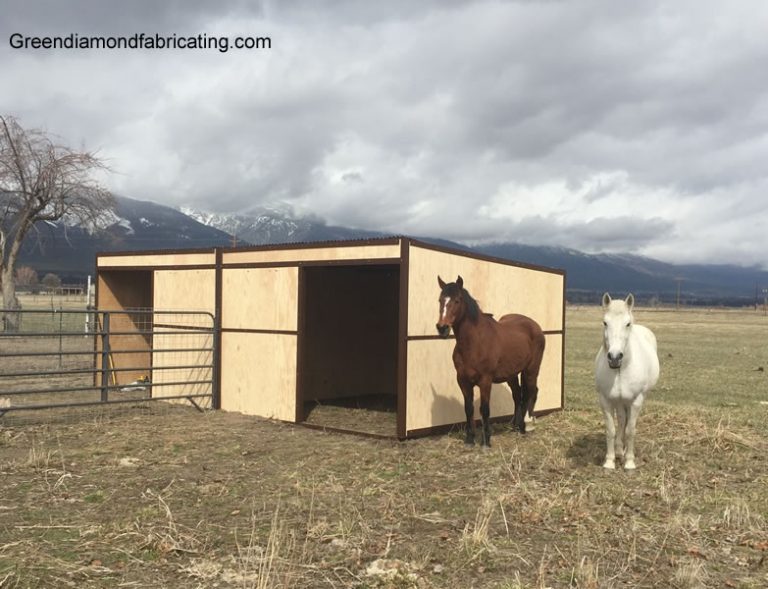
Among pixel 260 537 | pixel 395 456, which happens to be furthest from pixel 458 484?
pixel 260 537

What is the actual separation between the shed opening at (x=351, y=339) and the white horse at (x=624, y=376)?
4643mm

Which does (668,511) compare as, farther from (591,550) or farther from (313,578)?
(313,578)

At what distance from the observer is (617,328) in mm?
6473

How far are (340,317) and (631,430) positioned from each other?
7.10 meters

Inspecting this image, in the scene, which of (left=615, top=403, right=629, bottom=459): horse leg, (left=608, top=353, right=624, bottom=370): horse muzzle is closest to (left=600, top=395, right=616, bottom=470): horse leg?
(left=615, top=403, right=629, bottom=459): horse leg

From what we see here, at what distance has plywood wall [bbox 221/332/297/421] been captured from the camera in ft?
31.0

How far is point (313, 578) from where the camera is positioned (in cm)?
414

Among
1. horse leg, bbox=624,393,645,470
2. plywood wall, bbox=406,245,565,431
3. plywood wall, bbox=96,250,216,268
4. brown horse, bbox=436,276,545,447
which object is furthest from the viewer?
plywood wall, bbox=96,250,216,268

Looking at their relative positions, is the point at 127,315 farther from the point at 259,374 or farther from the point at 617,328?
the point at 617,328

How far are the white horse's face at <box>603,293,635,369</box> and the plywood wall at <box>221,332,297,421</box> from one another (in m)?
4.67

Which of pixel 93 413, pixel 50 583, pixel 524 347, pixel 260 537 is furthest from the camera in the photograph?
pixel 93 413

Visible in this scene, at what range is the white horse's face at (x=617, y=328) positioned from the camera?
20.8 feet

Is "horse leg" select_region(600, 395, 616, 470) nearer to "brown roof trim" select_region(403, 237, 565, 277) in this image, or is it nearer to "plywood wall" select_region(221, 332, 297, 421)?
"brown roof trim" select_region(403, 237, 565, 277)

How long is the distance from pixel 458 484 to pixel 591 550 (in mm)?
1973
